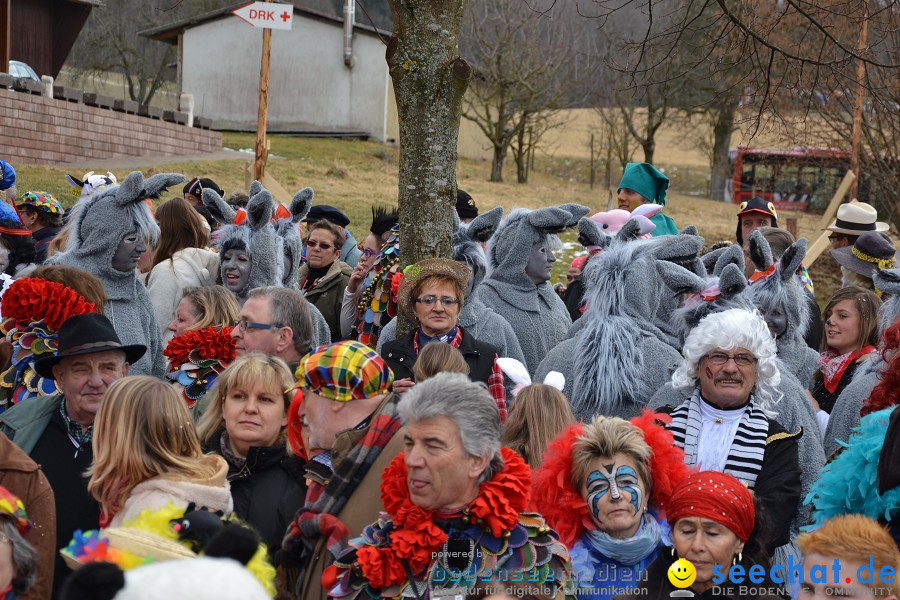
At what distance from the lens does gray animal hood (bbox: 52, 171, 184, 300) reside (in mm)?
5758

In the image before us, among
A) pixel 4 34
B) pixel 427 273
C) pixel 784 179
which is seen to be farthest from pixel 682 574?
pixel 784 179

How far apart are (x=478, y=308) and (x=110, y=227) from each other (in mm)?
2174

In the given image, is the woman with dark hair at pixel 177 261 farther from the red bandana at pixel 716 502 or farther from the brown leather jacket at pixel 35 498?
the red bandana at pixel 716 502

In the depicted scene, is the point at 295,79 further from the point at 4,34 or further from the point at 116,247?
the point at 116,247

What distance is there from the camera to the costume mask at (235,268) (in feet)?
21.1

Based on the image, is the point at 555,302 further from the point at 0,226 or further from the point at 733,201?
the point at 733,201

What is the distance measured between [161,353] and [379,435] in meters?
2.68

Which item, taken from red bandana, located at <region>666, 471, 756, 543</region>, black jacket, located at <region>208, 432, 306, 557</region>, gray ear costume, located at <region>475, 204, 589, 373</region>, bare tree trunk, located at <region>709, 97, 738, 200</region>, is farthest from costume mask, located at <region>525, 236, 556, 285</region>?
bare tree trunk, located at <region>709, 97, 738, 200</region>

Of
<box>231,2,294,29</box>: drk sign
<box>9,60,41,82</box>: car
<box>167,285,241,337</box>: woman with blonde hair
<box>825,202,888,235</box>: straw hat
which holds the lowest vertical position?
<box>167,285,241,337</box>: woman with blonde hair

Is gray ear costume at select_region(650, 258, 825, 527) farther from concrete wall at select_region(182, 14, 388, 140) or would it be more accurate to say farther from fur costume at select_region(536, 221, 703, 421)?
concrete wall at select_region(182, 14, 388, 140)

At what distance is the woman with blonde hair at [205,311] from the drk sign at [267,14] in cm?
472

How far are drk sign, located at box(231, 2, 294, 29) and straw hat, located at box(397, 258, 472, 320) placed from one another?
4.98 metres

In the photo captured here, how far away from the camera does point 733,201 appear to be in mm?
35969

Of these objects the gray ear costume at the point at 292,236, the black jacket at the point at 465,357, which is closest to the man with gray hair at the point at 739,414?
the black jacket at the point at 465,357
